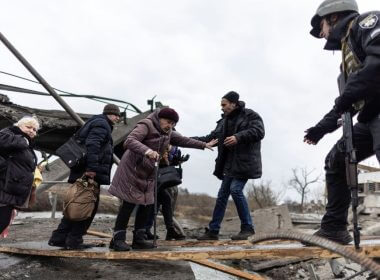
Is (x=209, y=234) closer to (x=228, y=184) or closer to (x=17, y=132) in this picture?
(x=228, y=184)

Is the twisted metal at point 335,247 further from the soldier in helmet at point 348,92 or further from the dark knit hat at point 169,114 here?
the dark knit hat at point 169,114

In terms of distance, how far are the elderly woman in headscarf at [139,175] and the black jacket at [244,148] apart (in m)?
1.14

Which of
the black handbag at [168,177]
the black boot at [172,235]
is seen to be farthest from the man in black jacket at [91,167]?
the black boot at [172,235]

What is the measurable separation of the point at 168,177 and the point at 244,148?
104 centimetres

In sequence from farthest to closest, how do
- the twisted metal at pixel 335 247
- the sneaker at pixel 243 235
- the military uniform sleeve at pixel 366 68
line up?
the sneaker at pixel 243 235, the military uniform sleeve at pixel 366 68, the twisted metal at pixel 335 247

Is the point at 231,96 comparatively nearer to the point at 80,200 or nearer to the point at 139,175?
the point at 139,175

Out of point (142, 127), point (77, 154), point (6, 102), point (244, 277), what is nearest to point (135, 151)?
point (142, 127)

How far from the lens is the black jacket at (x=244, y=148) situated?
5.43 meters

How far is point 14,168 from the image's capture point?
15.0 feet

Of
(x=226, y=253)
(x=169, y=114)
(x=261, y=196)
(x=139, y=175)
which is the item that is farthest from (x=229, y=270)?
(x=261, y=196)

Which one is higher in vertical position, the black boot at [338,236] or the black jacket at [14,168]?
the black jacket at [14,168]

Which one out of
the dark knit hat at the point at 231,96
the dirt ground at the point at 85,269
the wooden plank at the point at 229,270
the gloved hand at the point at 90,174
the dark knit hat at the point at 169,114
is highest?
the dark knit hat at the point at 231,96

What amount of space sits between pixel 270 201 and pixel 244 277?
3652cm

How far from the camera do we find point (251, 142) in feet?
18.0
